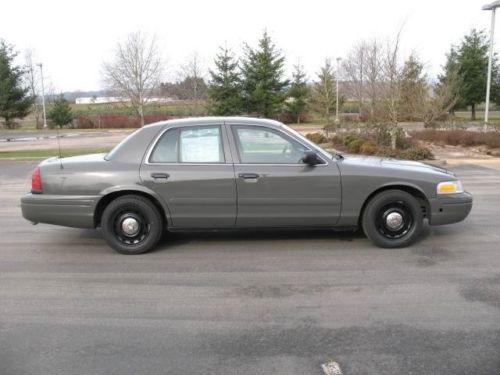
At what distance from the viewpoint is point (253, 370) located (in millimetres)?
3182

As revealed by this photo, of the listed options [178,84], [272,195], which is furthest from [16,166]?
[178,84]

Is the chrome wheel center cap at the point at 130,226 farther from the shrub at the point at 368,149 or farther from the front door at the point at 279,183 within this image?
the shrub at the point at 368,149

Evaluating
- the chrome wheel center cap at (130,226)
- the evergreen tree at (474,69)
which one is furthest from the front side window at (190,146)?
the evergreen tree at (474,69)

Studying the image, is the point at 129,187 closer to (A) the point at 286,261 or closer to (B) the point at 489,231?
(A) the point at 286,261

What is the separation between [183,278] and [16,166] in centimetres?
1373

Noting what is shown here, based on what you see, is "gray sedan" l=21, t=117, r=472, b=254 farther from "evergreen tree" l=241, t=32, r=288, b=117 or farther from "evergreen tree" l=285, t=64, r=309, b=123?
"evergreen tree" l=285, t=64, r=309, b=123

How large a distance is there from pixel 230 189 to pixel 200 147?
1.96 ft

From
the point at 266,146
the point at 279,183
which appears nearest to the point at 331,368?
the point at 279,183

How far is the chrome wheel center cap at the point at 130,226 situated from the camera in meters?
5.68

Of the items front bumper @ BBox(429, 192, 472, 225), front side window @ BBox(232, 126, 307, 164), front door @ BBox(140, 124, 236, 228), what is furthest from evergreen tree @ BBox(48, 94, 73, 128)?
front bumper @ BBox(429, 192, 472, 225)

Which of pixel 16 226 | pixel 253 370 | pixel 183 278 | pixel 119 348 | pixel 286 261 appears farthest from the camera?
pixel 16 226

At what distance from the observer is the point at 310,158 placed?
5488mm

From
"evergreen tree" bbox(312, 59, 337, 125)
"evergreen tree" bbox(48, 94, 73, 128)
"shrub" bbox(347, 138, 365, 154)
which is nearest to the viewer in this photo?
"shrub" bbox(347, 138, 365, 154)

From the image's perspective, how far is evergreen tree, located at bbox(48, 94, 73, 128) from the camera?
50659mm
